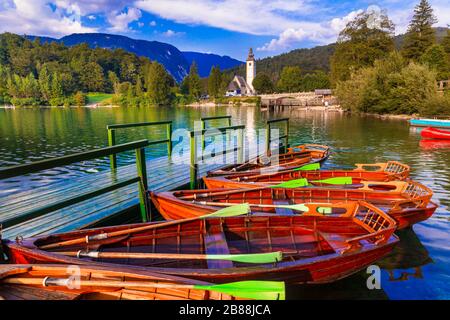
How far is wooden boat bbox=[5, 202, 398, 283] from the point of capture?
166 inches

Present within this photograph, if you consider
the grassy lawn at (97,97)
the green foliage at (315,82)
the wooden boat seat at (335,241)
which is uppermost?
the green foliage at (315,82)

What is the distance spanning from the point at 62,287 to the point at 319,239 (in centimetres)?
425

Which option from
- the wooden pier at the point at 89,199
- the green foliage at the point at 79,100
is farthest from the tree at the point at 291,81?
the wooden pier at the point at 89,199

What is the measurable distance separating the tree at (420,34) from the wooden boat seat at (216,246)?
7473 cm

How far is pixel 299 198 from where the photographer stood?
8430 mm

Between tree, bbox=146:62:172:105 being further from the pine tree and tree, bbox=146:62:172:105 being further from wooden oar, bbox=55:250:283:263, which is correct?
wooden oar, bbox=55:250:283:263

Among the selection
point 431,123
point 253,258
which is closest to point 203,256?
point 253,258

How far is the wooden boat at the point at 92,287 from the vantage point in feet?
11.2

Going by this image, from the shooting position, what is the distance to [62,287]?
3508 millimetres

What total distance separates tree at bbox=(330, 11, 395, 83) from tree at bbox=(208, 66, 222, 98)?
7051cm

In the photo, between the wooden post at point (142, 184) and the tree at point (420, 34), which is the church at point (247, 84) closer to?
the tree at point (420, 34)

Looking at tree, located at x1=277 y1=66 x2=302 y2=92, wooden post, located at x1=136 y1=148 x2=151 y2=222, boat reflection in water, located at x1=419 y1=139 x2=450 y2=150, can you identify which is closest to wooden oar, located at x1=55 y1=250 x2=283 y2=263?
wooden post, located at x1=136 y1=148 x2=151 y2=222

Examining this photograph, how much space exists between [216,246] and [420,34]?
78.2m
